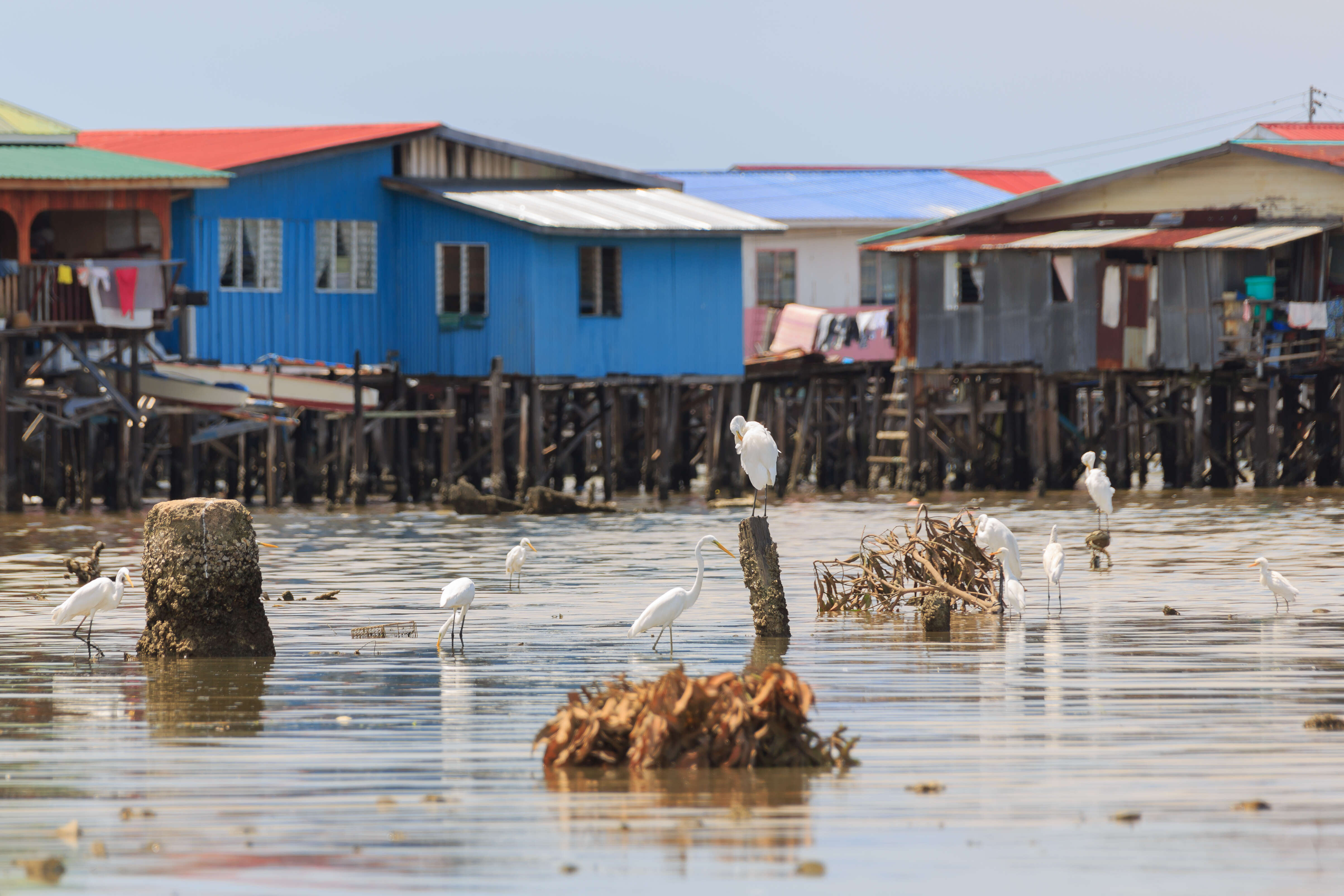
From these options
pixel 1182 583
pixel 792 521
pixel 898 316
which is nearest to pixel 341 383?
pixel 792 521

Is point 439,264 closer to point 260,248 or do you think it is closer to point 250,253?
point 260,248

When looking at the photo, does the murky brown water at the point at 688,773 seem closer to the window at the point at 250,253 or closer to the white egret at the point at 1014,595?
the white egret at the point at 1014,595

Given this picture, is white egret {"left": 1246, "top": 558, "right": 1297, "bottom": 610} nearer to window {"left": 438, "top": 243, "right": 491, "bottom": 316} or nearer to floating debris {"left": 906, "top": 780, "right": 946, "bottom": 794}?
floating debris {"left": 906, "top": 780, "right": 946, "bottom": 794}

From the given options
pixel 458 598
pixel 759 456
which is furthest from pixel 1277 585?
pixel 458 598

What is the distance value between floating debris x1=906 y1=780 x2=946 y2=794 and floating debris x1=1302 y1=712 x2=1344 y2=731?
105 inches

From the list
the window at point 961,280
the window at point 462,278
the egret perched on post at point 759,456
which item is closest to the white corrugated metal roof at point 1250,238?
the window at point 961,280

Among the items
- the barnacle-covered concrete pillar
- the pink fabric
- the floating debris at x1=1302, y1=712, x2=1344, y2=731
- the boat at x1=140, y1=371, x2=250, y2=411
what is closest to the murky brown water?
the floating debris at x1=1302, y1=712, x2=1344, y2=731

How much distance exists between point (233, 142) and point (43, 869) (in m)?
37.2

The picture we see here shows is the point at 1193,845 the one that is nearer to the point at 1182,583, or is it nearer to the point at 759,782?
the point at 759,782

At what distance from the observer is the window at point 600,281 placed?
40.8 meters

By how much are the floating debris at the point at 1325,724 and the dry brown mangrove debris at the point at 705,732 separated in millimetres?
2700

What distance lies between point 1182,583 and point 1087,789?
12019 mm

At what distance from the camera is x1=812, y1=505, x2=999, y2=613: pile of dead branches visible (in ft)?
58.5

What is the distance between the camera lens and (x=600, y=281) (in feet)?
134
